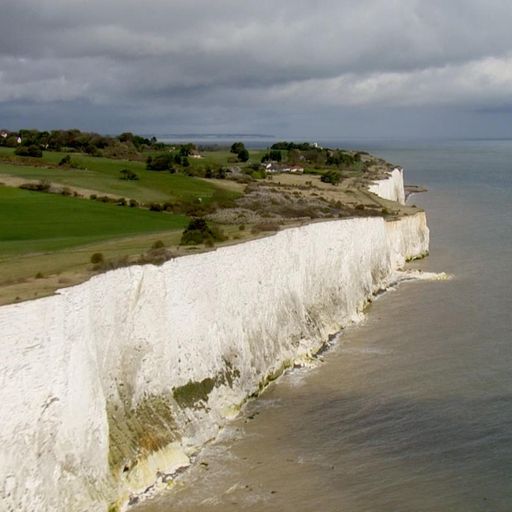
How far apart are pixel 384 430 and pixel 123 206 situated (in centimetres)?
2216

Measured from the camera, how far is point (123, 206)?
35.8 meters

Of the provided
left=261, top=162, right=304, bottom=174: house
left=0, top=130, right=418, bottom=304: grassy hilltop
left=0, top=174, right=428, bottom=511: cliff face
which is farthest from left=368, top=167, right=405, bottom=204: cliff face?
left=0, top=174, right=428, bottom=511: cliff face

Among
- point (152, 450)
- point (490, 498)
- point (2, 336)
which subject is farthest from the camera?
point (152, 450)

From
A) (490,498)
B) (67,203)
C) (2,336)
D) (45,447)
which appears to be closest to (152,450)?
(45,447)

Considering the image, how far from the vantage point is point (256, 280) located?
827 inches

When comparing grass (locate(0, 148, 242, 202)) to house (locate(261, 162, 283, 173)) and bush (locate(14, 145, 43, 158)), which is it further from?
house (locate(261, 162, 283, 173))

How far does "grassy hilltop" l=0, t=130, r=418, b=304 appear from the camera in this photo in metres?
18.1

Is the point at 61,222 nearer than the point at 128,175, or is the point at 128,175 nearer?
the point at 61,222

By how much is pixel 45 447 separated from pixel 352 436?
25.4ft

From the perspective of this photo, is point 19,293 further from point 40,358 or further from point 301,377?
point 301,377

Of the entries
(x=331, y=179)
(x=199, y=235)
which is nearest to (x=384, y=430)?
(x=199, y=235)

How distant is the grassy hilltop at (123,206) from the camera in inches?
712

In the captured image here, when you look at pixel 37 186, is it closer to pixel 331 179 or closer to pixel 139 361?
pixel 139 361

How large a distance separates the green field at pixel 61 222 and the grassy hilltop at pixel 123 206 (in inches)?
1.6
